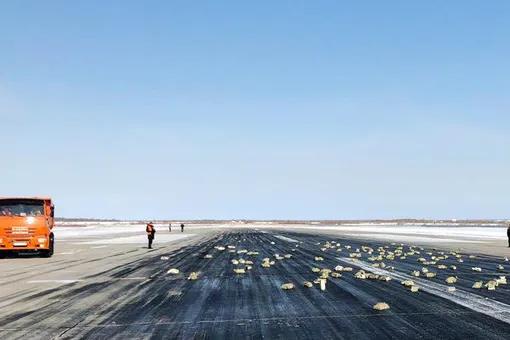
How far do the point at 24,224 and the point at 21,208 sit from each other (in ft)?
3.31

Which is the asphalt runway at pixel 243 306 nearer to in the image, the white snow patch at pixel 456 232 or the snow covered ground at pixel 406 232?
the snow covered ground at pixel 406 232

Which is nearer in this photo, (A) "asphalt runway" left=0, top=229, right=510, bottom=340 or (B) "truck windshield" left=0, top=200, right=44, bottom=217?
(A) "asphalt runway" left=0, top=229, right=510, bottom=340

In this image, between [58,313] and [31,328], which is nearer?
[31,328]

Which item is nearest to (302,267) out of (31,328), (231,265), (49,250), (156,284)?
(231,265)

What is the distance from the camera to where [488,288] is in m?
13.4

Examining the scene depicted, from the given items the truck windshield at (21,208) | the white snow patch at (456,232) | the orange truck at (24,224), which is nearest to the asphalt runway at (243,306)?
the orange truck at (24,224)

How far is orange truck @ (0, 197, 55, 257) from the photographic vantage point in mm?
24797

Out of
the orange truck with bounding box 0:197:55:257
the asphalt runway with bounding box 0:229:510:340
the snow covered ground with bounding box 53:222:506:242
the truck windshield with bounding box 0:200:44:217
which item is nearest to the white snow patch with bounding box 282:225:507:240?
the snow covered ground with bounding box 53:222:506:242

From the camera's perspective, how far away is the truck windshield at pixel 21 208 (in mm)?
25047

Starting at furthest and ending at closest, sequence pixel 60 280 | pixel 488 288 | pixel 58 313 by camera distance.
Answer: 1. pixel 60 280
2. pixel 488 288
3. pixel 58 313

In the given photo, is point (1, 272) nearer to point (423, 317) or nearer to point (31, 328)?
point (31, 328)

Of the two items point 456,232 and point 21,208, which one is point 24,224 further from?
point 456,232

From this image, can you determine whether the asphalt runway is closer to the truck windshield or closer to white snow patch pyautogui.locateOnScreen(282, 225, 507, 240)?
the truck windshield

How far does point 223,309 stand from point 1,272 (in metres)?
13.3
